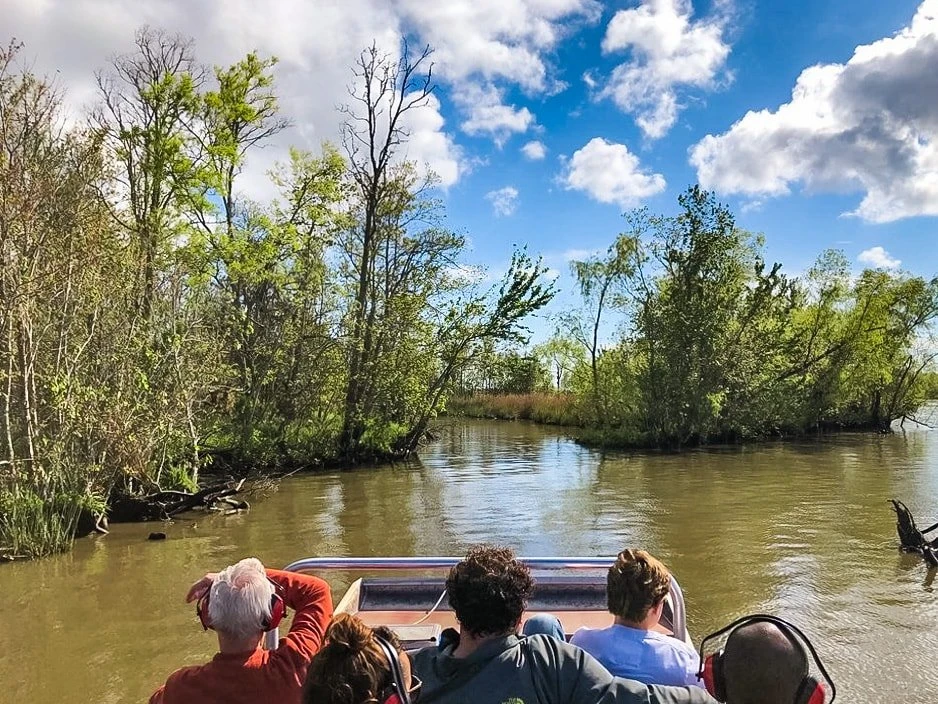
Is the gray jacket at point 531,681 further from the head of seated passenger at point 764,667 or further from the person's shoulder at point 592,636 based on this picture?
the person's shoulder at point 592,636

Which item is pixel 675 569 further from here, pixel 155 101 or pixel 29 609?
pixel 155 101

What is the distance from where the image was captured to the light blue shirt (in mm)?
2832

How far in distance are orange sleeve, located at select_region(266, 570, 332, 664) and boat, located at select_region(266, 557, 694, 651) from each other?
1.58m

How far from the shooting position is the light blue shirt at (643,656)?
111 inches

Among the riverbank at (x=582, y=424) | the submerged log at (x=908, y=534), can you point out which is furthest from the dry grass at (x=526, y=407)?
the submerged log at (x=908, y=534)

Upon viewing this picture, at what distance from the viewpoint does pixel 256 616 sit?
8.23 ft

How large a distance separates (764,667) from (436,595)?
3.43 m

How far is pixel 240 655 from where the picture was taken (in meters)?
2.56

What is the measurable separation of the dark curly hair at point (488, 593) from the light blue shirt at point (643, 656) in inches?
22.9

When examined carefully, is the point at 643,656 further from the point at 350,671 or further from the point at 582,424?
the point at 582,424

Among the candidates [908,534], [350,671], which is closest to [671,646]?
[350,671]

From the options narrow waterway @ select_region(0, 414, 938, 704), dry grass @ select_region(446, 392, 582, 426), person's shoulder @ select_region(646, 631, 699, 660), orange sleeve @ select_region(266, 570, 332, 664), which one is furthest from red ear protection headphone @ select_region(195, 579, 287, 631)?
dry grass @ select_region(446, 392, 582, 426)

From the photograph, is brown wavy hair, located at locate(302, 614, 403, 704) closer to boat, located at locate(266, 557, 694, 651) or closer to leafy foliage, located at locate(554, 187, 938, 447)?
boat, located at locate(266, 557, 694, 651)

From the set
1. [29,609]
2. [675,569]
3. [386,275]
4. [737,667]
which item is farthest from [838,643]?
[386,275]
